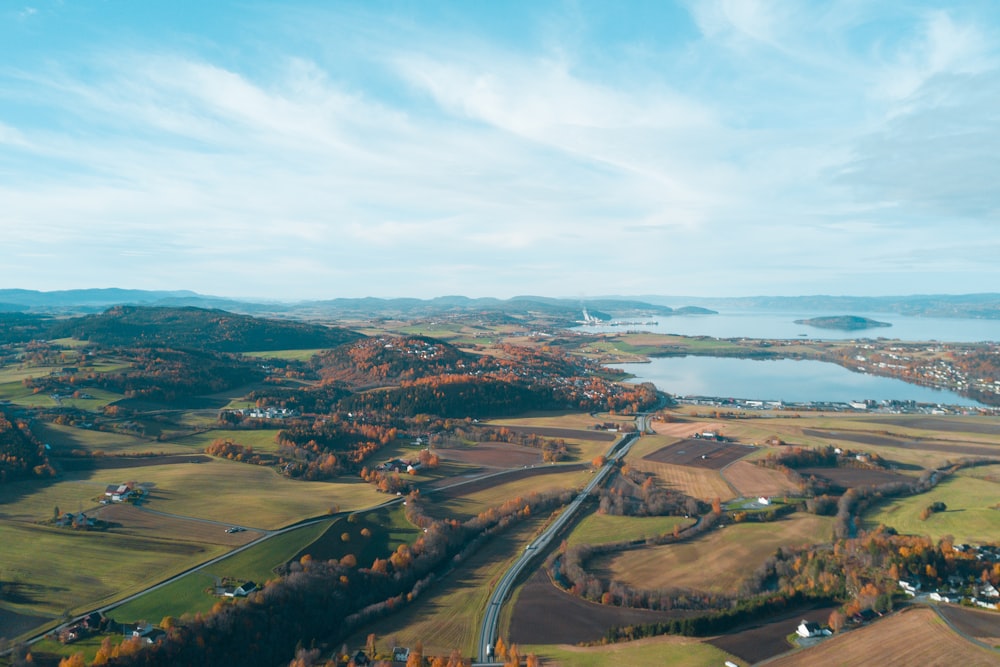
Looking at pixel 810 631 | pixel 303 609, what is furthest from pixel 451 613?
pixel 810 631

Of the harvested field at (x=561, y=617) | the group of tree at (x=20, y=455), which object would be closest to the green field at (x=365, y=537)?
Answer: the harvested field at (x=561, y=617)

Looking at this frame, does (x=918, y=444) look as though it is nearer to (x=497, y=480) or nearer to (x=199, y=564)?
(x=497, y=480)

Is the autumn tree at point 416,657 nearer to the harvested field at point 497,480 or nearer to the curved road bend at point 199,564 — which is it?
the curved road bend at point 199,564

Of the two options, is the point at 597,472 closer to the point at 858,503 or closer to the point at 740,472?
the point at 740,472

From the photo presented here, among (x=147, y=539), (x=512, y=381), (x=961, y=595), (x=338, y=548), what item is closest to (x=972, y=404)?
(x=512, y=381)

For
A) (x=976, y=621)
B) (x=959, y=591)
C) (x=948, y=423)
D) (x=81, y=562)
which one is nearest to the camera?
(x=976, y=621)
